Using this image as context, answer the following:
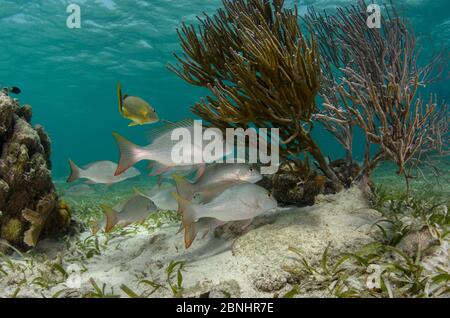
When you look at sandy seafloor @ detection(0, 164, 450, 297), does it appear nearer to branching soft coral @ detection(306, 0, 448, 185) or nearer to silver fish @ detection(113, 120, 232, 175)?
branching soft coral @ detection(306, 0, 448, 185)

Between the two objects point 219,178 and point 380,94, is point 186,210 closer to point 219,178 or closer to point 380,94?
point 219,178

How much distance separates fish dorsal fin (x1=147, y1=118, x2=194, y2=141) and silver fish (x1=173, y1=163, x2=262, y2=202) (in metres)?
0.52

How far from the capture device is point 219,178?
3.53m

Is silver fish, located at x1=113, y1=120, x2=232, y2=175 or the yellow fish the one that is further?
the yellow fish

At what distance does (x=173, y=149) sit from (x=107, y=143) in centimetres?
15631

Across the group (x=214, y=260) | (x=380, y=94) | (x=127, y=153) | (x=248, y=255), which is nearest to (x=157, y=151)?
(x=127, y=153)

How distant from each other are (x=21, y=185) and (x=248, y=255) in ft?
10.7

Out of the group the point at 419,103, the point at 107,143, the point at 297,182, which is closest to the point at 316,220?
the point at 297,182

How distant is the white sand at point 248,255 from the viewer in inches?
113

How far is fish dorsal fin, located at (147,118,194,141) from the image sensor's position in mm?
3502

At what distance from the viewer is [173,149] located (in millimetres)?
3328

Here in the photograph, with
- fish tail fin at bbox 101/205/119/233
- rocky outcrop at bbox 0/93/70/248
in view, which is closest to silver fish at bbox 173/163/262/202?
fish tail fin at bbox 101/205/119/233

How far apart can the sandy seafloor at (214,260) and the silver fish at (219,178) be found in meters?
0.54

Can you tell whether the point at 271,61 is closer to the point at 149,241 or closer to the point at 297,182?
the point at 297,182
